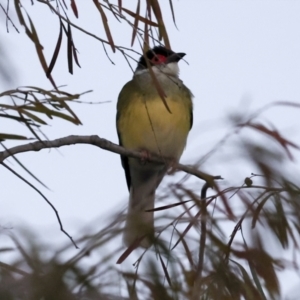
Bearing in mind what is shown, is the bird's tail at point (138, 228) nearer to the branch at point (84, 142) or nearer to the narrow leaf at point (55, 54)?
the branch at point (84, 142)

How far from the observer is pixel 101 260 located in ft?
4.71

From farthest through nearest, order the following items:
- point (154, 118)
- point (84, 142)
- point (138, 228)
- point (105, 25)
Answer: point (154, 118) → point (84, 142) → point (105, 25) → point (138, 228)

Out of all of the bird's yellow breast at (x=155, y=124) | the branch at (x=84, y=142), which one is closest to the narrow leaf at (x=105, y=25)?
the branch at (x=84, y=142)

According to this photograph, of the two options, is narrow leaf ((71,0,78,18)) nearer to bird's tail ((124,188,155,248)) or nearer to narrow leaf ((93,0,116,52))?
narrow leaf ((93,0,116,52))

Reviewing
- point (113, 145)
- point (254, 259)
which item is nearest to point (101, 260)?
point (254, 259)

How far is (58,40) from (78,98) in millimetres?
230

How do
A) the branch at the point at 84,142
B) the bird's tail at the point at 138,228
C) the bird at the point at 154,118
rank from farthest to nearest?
1. the bird at the point at 154,118
2. the branch at the point at 84,142
3. the bird's tail at the point at 138,228

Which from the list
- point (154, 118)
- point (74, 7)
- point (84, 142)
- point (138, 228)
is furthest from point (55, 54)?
point (154, 118)

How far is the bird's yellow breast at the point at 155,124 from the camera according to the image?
12.4 ft

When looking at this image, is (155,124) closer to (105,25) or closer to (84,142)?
(84,142)

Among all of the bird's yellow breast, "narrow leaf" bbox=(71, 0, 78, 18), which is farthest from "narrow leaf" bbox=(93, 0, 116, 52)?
the bird's yellow breast

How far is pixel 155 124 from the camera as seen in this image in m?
3.79

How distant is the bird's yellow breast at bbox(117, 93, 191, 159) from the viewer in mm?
3779

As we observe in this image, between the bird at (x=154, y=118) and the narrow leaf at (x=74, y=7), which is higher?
the bird at (x=154, y=118)
